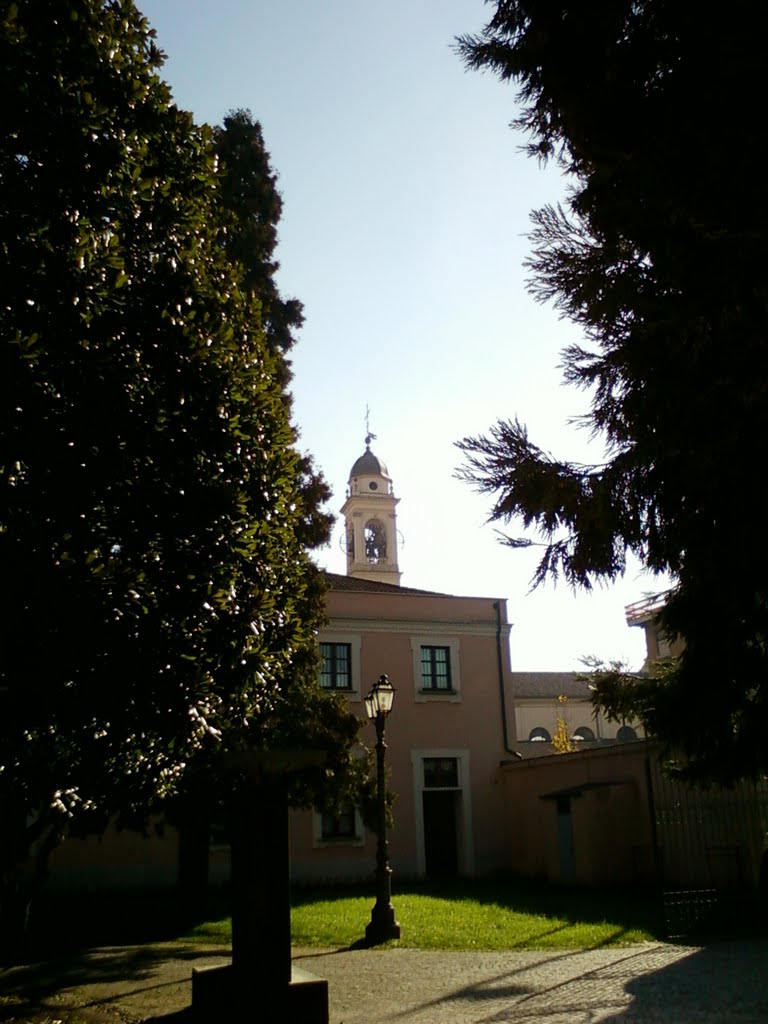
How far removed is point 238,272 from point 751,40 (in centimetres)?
453

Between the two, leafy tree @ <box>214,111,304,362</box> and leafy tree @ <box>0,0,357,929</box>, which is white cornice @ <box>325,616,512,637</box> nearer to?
leafy tree @ <box>214,111,304,362</box>

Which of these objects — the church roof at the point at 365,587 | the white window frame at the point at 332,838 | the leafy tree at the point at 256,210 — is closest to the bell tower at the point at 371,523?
the church roof at the point at 365,587

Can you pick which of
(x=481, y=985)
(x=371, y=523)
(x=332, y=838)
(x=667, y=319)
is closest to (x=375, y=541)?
(x=371, y=523)

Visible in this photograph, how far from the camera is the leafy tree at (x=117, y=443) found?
627 centimetres

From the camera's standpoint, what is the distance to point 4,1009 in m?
9.41

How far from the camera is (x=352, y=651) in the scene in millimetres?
26062

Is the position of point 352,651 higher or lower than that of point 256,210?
lower

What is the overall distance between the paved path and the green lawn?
1.00m

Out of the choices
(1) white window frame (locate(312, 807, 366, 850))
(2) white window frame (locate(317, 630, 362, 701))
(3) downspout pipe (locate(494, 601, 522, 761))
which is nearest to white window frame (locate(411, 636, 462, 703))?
(3) downspout pipe (locate(494, 601, 522, 761))

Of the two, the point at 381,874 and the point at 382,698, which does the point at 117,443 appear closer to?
the point at 382,698

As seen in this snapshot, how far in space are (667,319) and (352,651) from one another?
19848mm

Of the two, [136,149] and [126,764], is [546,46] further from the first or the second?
[126,764]

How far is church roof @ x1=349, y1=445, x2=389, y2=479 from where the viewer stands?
48.7m

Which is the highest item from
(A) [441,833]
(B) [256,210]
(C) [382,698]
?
(B) [256,210]
